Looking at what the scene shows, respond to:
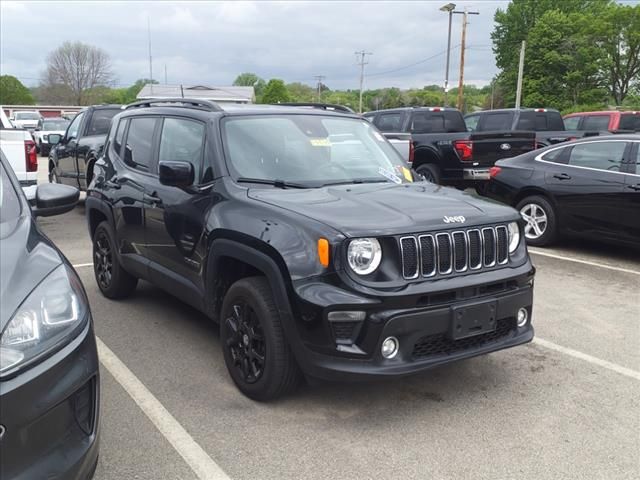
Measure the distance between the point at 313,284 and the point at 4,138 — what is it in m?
6.95

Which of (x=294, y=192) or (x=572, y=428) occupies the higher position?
(x=294, y=192)

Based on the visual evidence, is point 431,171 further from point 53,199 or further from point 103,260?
point 53,199

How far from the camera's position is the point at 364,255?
3.27 m

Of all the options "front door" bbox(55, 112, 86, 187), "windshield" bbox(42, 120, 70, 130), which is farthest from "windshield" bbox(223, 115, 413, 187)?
"windshield" bbox(42, 120, 70, 130)

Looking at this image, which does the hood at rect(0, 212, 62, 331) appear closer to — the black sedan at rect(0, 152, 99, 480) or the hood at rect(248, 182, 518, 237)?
the black sedan at rect(0, 152, 99, 480)

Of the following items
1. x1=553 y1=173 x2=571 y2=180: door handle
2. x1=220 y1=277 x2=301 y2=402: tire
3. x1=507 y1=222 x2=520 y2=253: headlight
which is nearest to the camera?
x1=220 y1=277 x2=301 y2=402: tire

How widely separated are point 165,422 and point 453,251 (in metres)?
1.91

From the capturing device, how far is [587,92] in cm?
5494

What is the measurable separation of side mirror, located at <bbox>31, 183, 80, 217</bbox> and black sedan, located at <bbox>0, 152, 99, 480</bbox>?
911 millimetres

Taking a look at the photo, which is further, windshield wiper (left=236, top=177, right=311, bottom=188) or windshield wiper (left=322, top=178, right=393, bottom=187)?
windshield wiper (left=322, top=178, right=393, bottom=187)

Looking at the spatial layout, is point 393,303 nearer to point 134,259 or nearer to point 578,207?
point 134,259

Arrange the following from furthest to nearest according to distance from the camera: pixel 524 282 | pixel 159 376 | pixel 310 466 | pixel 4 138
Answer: pixel 4 138
pixel 159 376
pixel 524 282
pixel 310 466

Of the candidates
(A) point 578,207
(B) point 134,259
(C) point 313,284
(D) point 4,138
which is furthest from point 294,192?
(D) point 4,138

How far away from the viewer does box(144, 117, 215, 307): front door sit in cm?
423
